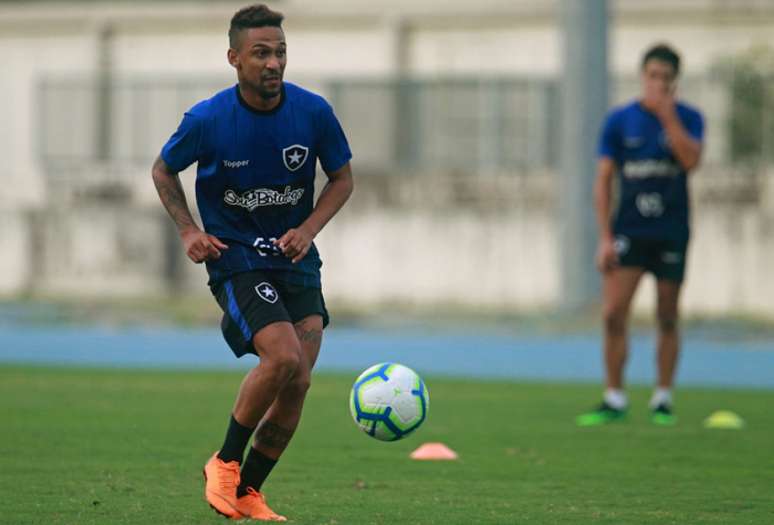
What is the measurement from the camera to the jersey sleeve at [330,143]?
25.7ft

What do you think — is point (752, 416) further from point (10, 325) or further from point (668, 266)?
point (10, 325)

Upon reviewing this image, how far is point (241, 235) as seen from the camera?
25.2 ft

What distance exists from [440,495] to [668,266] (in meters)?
4.23

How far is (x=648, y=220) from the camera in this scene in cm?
1209

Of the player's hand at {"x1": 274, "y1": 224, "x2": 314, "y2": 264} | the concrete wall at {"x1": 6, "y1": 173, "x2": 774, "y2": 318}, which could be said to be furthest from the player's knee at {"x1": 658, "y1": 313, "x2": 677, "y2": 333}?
the concrete wall at {"x1": 6, "y1": 173, "x2": 774, "y2": 318}

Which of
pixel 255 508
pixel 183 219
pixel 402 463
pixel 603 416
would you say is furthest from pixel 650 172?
pixel 255 508

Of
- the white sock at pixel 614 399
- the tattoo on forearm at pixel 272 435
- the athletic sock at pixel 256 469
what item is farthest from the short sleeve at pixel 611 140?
the athletic sock at pixel 256 469

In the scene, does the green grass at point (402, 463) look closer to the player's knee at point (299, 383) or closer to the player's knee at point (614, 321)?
the player's knee at point (299, 383)

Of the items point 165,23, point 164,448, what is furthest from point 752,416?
point 165,23

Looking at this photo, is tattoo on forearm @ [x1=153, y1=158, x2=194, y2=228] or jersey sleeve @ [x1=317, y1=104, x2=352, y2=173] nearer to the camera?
tattoo on forearm @ [x1=153, y1=158, x2=194, y2=228]

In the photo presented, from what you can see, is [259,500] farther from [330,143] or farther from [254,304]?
[330,143]

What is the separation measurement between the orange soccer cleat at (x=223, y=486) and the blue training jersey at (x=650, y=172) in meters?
5.32

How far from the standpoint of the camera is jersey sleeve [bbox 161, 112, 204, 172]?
7.59 m

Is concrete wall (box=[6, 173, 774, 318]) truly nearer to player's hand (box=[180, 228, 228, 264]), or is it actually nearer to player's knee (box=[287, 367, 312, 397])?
player's knee (box=[287, 367, 312, 397])
